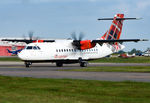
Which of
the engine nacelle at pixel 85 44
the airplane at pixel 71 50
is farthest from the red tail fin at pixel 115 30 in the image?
the engine nacelle at pixel 85 44

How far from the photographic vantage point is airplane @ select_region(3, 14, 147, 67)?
44.0m

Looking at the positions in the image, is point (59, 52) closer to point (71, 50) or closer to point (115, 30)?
point (71, 50)

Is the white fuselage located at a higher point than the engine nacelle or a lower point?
lower

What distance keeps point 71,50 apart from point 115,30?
10544 millimetres

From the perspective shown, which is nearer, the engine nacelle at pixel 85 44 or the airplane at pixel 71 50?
the airplane at pixel 71 50

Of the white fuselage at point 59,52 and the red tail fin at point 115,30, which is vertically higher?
the red tail fin at point 115,30

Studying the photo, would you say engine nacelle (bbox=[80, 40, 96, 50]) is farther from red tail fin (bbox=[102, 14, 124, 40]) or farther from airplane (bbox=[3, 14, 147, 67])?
red tail fin (bbox=[102, 14, 124, 40])

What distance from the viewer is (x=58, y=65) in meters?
48.2

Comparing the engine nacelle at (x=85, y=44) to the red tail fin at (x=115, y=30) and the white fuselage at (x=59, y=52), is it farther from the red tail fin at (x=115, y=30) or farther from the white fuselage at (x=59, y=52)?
the red tail fin at (x=115, y=30)

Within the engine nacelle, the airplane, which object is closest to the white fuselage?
the airplane

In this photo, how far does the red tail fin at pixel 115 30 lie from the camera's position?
53941 millimetres

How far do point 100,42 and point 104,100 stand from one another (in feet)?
114

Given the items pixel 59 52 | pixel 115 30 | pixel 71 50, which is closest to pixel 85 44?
pixel 71 50

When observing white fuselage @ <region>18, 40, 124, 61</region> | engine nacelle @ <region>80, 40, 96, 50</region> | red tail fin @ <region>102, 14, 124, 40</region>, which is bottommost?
white fuselage @ <region>18, 40, 124, 61</region>
